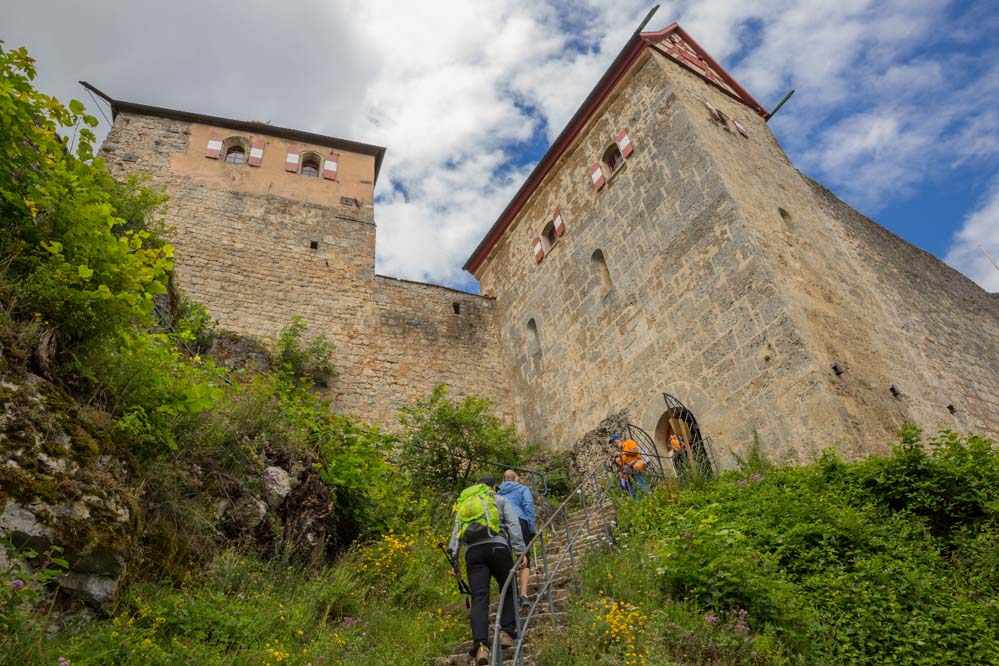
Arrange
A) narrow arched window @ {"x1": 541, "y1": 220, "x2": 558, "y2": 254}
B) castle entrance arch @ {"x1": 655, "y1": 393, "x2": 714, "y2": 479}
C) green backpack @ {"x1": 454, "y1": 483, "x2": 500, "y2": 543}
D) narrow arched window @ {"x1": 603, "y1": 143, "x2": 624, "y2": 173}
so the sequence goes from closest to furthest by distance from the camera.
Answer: green backpack @ {"x1": 454, "y1": 483, "x2": 500, "y2": 543}, castle entrance arch @ {"x1": 655, "y1": 393, "x2": 714, "y2": 479}, narrow arched window @ {"x1": 603, "y1": 143, "x2": 624, "y2": 173}, narrow arched window @ {"x1": 541, "y1": 220, "x2": 558, "y2": 254}

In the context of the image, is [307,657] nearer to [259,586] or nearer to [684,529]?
[259,586]

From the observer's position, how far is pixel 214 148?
1680cm

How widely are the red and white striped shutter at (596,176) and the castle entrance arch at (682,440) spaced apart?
5.12 meters

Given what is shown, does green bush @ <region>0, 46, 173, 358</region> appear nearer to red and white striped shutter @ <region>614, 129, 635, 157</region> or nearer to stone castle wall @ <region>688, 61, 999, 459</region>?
stone castle wall @ <region>688, 61, 999, 459</region>

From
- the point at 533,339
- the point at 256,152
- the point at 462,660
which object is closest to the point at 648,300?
the point at 533,339

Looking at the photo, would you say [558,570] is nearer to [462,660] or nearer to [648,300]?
[462,660]

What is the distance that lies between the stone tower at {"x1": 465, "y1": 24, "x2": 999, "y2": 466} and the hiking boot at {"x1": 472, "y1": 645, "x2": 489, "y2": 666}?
517 centimetres

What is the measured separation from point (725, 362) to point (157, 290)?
24.7ft

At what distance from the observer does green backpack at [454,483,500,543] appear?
5.32 metres

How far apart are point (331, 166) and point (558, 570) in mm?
14065

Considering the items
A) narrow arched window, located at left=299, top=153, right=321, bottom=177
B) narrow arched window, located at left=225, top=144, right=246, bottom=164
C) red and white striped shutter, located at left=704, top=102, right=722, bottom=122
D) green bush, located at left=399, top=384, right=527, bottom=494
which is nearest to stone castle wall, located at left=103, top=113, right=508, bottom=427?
narrow arched window, located at left=225, top=144, right=246, bottom=164

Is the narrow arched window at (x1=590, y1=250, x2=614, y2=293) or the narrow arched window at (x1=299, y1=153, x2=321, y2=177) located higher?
the narrow arched window at (x1=299, y1=153, x2=321, y2=177)

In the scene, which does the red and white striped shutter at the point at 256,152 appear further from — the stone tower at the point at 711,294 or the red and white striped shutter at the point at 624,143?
the red and white striped shutter at the point at 624,143

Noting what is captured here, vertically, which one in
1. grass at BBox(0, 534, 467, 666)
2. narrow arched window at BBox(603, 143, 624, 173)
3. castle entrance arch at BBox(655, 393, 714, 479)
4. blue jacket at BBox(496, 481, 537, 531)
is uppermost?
narrow arched window at BBox(603, 143, 624, 173)
